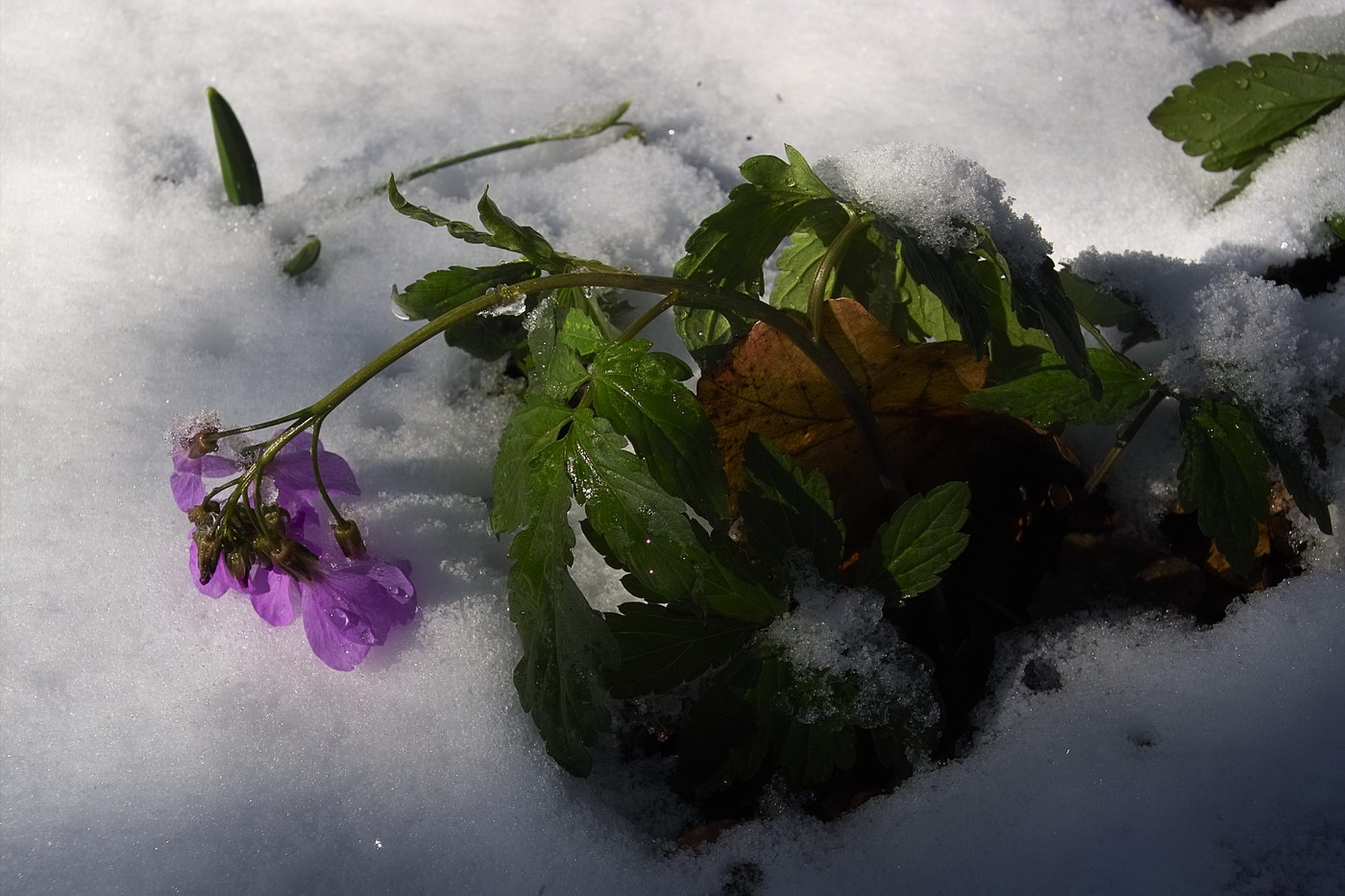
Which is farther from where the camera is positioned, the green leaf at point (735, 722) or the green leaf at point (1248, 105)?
the green leaf at point (1248, 105)

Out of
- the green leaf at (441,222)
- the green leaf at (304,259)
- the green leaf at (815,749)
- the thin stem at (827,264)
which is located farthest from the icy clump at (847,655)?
the green leaf at (304,259)

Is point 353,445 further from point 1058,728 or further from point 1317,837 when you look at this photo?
point 1317,837

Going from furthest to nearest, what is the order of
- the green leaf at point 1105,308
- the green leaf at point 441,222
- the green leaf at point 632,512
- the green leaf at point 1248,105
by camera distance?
the green leaf at point 1248,105, the green leaf at point 1105,308, the green leaf at point 441,222, the green leaf at point 632,512

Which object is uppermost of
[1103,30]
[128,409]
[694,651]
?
[1103,30]

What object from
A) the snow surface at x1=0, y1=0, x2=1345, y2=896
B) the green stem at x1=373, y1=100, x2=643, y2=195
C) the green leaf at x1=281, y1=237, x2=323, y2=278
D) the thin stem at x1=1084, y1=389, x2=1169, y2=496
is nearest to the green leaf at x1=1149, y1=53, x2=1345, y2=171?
the snow surface at x1=0, y1=0, x2=1345, y2=896

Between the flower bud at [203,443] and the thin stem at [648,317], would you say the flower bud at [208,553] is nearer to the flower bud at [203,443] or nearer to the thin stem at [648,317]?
the flower bud at [203,443]

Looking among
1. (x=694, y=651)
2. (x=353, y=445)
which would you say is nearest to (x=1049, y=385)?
(x=694, y=651)

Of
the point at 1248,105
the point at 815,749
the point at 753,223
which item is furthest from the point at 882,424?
the point at 1248,105
